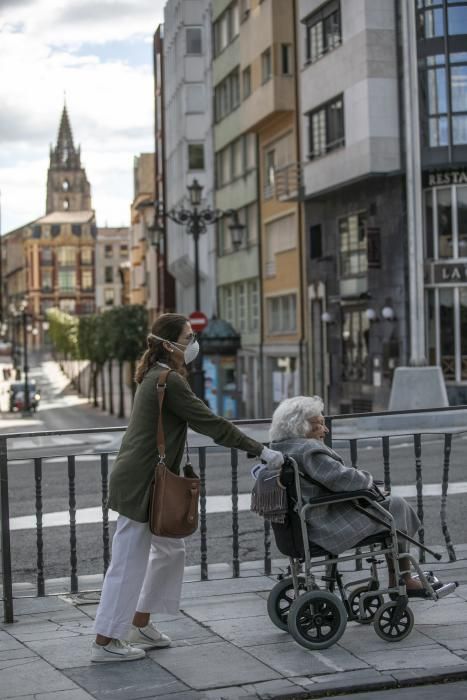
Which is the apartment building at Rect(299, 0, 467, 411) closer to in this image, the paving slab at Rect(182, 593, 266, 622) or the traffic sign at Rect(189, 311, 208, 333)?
the traffic sign at Rect(189, 311, 208, 333)

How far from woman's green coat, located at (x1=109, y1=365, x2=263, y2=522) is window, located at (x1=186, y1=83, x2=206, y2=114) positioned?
52111 mm

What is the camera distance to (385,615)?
728 cm

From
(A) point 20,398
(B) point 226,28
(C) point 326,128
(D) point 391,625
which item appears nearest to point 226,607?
(D) point 391,625

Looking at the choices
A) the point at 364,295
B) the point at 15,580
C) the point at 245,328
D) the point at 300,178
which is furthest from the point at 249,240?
the point at 15,580

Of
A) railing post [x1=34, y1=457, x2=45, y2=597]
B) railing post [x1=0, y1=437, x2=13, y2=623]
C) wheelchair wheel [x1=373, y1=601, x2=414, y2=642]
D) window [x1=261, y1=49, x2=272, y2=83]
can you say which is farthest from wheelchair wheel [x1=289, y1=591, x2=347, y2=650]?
window [x1=261, y1=49, x2=272, y2=83]

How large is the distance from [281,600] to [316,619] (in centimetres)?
62

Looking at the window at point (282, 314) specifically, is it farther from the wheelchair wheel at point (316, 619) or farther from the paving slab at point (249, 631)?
the wheelchair wheel at point (316, 619)

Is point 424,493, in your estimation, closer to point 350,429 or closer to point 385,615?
point 350,429

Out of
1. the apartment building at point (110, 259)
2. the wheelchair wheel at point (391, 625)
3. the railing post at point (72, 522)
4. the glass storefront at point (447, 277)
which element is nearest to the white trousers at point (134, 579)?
the wheelchair wheel at point (391, 625)

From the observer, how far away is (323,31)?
132ft

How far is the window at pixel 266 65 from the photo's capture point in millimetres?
45344

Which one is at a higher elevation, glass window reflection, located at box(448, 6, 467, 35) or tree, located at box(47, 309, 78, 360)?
glass window reflection, located at box(448, 6, 467, 35)

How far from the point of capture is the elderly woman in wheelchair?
23.2 ft

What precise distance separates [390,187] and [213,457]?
1105 inches
